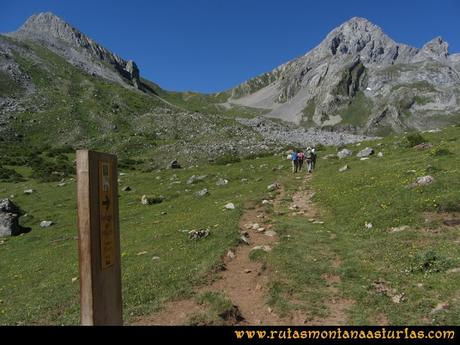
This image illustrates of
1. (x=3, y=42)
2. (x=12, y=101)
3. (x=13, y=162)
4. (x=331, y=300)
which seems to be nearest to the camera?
(x=331, y=300)

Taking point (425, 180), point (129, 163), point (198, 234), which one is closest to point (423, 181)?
point (425, 180)

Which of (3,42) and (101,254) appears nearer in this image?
(101,254)

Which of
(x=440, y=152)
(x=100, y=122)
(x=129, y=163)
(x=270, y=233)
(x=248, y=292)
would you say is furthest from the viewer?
(x=100, y=122)

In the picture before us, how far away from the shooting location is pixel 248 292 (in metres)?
13.8

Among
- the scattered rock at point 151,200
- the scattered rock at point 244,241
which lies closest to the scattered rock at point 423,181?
the scattered rock at point 244,241

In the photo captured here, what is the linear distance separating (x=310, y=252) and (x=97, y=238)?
10.7 m

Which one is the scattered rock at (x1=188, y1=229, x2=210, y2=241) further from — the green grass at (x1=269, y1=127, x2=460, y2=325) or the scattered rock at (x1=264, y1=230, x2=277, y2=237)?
the green grass at (x1=269, y1=127, x2=460, y2=325)

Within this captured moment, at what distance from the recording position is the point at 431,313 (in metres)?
10.8

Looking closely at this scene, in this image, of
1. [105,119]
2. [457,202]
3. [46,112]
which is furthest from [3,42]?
[457,202]

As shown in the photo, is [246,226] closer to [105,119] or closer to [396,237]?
[396,237]

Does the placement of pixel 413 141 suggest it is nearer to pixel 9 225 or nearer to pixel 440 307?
pixel 440 307

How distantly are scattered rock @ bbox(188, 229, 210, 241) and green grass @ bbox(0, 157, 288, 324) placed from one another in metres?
0.29

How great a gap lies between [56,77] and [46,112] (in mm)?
38088

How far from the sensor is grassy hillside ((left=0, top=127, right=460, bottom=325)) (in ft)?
41.1
